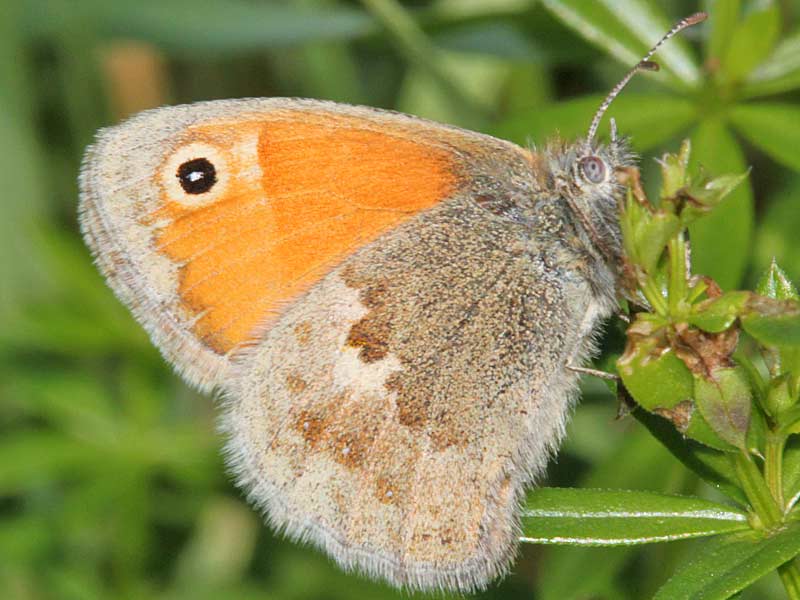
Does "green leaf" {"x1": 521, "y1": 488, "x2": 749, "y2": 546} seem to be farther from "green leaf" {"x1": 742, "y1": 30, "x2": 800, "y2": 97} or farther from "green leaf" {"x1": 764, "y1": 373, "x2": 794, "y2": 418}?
"green leaf" {"x1": 742, "y1": 30, "x2": 800, "y2": 97}

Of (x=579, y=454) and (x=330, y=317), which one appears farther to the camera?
(x=579, y=454)

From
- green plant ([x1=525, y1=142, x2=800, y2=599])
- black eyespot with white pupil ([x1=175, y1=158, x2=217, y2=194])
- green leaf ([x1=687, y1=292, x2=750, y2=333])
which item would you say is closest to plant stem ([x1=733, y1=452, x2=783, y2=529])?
green plant ([x1=525, y1=142, x2=800, y2=599])

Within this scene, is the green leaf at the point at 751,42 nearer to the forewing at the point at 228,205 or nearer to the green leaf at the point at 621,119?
the green leaf at the point at 621,119

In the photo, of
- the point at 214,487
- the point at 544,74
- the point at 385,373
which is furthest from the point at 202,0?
the point at 385,373

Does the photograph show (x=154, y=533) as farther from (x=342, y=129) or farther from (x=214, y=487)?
(x=342, y=129)

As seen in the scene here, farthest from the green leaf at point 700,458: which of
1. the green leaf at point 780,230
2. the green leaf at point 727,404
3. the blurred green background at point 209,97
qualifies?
the green leaf at point 780,230

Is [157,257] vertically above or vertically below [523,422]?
above
